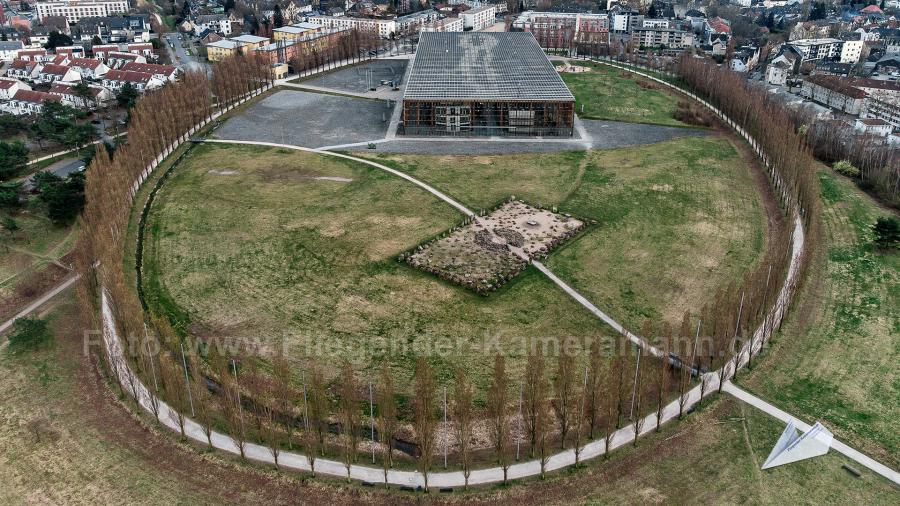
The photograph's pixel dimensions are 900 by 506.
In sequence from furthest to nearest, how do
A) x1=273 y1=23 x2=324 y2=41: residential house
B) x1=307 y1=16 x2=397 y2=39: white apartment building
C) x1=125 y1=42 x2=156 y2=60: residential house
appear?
x1=307 y1=16 x2=397 y2=39: white apartment building, x1=273 y1=23 x2=324 y2=41: residential house, x1=125 y1=42 x2=156 y2=60: residential house

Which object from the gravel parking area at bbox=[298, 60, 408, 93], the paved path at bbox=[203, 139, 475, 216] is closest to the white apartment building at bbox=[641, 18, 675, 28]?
the gravel parking area at bbox=[298, 60, 408, 93]

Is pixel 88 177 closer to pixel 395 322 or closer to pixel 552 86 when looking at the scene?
pixel 395 322

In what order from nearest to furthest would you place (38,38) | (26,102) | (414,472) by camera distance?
(414,472)
(26,102)
(38,38)

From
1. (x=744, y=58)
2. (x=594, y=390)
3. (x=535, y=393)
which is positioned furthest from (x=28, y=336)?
(x=744, y=58)

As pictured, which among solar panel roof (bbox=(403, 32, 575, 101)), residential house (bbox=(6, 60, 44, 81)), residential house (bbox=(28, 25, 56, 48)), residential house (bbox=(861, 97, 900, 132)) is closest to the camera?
solar panel roof (bbox=(403, 32, 575, 101))

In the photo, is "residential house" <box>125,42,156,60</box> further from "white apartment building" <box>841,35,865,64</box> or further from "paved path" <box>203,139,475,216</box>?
"white apartment building" <box>841,35,865,64</box>

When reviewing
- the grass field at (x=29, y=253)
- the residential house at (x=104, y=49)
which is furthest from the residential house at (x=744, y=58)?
the grass field at (x=29, y=253)

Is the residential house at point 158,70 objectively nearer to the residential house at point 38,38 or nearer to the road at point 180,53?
the road at point 180,53

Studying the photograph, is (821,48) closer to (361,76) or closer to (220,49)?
(361,76)
